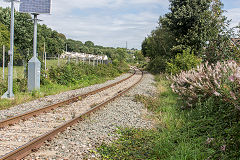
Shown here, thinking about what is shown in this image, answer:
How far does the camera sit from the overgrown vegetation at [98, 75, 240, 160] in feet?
14.5

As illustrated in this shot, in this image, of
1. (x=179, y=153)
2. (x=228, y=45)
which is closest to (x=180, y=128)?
(x=179, y=153)

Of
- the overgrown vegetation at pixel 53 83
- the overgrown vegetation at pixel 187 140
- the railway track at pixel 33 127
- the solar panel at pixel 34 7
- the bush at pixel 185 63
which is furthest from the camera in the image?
the bush at pixel 185 63

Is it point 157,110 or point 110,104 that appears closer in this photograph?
point 157,110

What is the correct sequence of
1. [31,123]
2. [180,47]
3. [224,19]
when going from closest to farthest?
[31,123]
[224,19]
[180,47]

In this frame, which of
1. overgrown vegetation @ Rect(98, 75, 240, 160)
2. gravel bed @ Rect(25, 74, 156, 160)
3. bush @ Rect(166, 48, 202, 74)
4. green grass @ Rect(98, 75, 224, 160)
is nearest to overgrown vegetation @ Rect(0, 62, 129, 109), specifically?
gravel bed @ Rect(25, 74, 156, 160)

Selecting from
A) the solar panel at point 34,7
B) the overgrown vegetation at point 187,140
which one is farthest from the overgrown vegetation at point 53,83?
the overgrown vegetation at point 187,140

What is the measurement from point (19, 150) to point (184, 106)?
5.86m

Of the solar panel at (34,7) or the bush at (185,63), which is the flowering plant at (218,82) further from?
the solar panel at (34,7)

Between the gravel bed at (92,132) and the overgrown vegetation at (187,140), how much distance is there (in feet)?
1.12

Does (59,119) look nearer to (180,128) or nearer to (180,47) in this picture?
(180,128)

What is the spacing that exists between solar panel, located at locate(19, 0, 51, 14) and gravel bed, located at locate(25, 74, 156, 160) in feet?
22.9

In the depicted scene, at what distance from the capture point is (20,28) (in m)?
50.3

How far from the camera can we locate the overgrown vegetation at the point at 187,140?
4418 mm

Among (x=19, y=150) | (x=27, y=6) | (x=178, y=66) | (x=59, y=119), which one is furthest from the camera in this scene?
(x=178, y=66)
